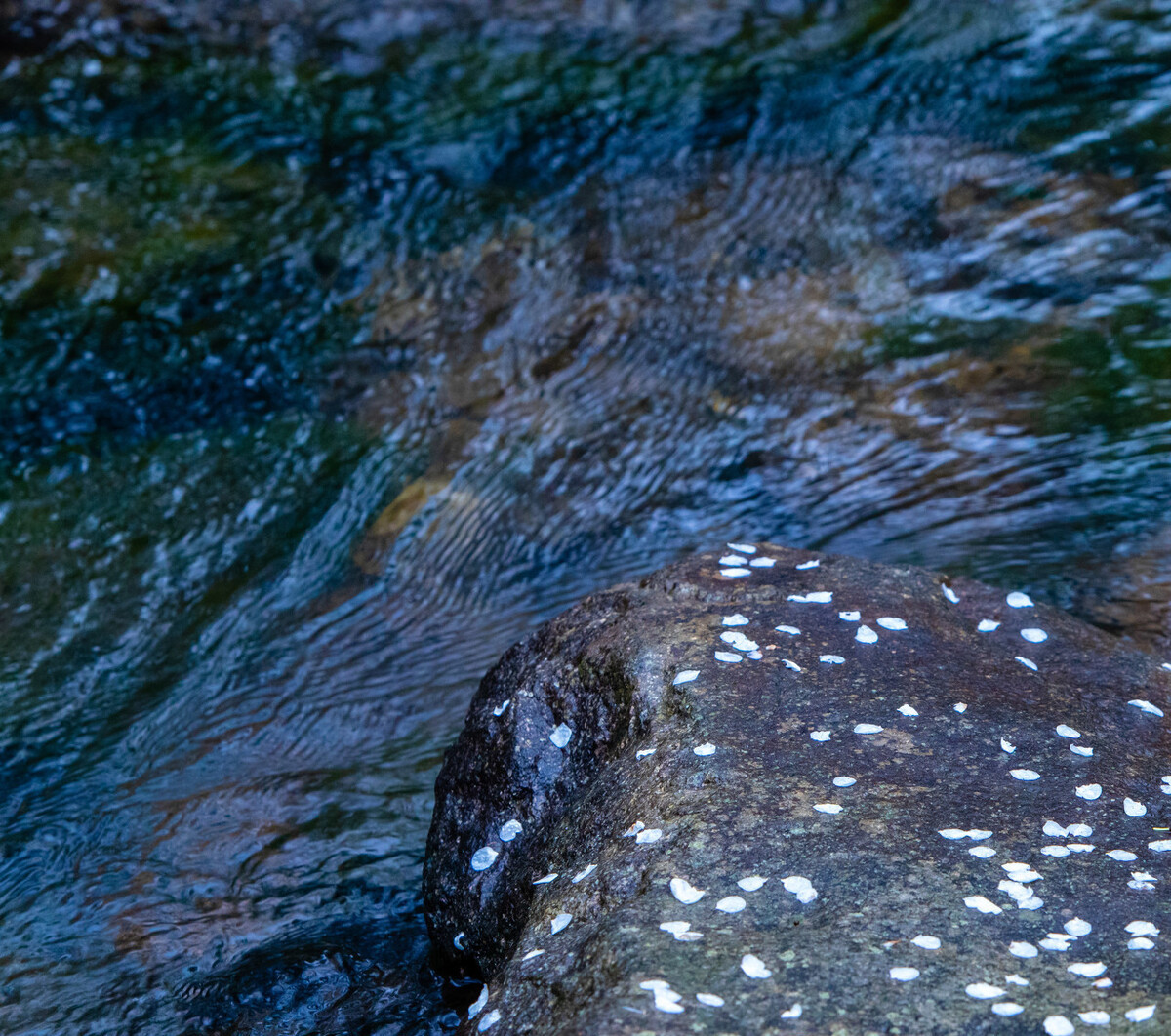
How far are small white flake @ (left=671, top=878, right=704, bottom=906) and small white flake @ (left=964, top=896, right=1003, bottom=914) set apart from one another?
754 mm

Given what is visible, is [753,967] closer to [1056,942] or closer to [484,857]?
[1056,942]

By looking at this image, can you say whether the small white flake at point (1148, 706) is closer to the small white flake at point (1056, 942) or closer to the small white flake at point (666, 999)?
the small white flake at point (1056, 942)

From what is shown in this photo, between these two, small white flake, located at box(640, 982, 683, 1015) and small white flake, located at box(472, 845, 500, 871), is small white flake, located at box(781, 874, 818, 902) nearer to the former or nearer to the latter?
small white flake, located at box(640, 982, 683, 1015)

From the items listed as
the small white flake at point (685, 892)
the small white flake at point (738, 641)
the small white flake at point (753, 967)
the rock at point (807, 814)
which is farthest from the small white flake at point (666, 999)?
→ the small white flake at point (738, 641)

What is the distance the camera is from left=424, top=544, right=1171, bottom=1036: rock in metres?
2.70

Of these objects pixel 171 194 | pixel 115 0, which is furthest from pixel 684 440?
pixel 115 0

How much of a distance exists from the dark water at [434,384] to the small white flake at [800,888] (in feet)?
6.13

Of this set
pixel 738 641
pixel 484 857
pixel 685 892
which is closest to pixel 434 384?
pixel 738 641

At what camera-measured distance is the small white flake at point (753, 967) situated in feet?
8.87

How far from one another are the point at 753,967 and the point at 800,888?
1.14 ft

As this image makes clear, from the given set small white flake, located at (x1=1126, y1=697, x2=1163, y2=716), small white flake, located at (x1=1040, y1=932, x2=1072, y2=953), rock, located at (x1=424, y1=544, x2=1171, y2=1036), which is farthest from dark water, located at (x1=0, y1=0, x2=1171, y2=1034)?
small white flake, located at (x1=1040, y1=932, x2=1072, y2=953)

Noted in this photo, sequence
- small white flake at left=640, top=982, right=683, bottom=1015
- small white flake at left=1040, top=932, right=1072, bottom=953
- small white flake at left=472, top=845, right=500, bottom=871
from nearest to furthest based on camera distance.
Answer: small white flake at left=640, top=982, right=683, bottom=1015 → small white flake at left=1040, top=932, right=1072, bottom=953 → small white flake at left=472, top=845, right=500, bottom=871

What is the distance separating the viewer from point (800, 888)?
3006 millimetres

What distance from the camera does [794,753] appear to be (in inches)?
140
